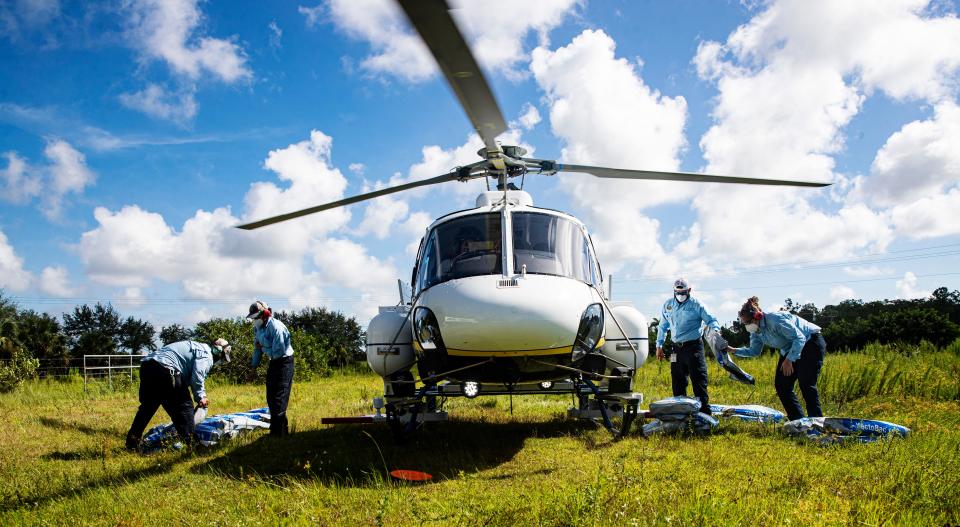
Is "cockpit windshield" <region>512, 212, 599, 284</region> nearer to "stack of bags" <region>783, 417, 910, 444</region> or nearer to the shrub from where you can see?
"stack of bags" <region>783, 417, 910, 444</region>

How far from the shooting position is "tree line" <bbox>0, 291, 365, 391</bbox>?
21203mm

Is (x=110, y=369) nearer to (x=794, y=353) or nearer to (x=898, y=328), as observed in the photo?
(x=794, y=353)

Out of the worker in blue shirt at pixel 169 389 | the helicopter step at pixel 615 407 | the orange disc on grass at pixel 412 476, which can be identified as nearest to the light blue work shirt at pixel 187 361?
the worker in blue shirt at pixel 169 389

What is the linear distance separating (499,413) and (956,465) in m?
5.71

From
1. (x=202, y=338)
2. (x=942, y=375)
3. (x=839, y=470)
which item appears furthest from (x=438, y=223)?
(x=202, y=338)

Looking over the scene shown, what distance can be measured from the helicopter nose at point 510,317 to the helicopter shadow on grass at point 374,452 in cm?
120

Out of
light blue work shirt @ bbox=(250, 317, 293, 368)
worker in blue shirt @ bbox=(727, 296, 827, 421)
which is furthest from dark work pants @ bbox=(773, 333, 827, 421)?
→ light blue work shirt @ bbox=(250, 317, 293, 368)

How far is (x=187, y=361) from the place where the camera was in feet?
23.9

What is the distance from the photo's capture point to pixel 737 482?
4.46 meters

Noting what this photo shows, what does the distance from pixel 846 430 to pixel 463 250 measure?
13.6ft

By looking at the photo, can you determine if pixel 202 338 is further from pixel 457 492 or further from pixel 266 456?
pixel 457 492

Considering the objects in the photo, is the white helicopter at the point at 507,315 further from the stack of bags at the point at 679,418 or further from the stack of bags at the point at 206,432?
the stack of bags at the point at 206,432

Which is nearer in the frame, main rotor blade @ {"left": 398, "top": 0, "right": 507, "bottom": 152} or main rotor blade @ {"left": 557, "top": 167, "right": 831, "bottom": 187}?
main rotor blade @ {"left": 398, "top": 0, "right": 507, "bottom": 152}

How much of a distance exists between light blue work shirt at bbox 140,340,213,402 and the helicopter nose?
12.4 feet
